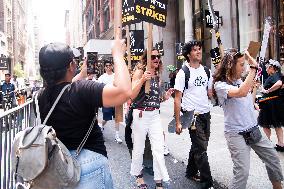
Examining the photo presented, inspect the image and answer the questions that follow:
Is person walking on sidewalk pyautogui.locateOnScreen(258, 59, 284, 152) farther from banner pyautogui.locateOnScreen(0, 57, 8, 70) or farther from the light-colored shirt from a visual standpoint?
banner pyautogui.locateOnScreen(0, 57, 8, 70)

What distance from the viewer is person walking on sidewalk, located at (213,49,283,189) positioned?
4.04m

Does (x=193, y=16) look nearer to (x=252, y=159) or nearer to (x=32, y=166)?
(x=252, y=159)

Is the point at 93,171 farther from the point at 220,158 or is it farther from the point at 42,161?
the point at 220,158

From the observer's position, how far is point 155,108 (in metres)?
5.29

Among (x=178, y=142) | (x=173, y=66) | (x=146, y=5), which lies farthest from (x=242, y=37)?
(x=146, y=5)

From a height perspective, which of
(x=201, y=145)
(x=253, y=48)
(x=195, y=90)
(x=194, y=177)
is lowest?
(x=194, y=177)

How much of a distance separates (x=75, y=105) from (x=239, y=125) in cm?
231

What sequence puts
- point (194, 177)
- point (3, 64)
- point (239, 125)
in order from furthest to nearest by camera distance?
point (3, 64) < point (194, 177) < point (239, 125)

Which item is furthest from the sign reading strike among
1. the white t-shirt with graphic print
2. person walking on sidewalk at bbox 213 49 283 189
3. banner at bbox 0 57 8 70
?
banner at bbox 0 57 8 70

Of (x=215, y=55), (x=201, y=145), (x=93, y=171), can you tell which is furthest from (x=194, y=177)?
(x=93, y=171)

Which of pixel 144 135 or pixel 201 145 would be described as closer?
pixel 201 145

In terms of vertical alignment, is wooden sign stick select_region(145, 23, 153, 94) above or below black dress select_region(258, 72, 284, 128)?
above

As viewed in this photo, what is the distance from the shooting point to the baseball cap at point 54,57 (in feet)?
8.02

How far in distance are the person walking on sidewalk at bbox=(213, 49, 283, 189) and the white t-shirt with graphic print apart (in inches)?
35.4
